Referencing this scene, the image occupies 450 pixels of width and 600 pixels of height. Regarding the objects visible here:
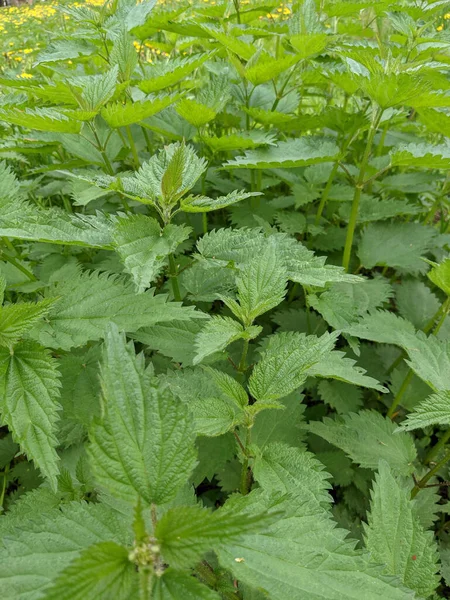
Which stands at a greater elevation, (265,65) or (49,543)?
(265,65)

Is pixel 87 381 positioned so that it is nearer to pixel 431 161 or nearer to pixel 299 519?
pixel 299 519

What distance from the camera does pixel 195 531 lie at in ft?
2.00

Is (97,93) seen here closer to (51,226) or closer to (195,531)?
(51,226)

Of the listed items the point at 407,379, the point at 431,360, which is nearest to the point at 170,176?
the point at 431,360

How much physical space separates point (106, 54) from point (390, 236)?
4.78ft

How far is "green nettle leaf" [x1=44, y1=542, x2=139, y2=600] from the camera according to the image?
0.55m

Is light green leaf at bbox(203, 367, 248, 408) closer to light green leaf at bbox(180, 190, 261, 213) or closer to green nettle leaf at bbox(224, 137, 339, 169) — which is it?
light green leaf at bbox(180, 190, 261, 213)

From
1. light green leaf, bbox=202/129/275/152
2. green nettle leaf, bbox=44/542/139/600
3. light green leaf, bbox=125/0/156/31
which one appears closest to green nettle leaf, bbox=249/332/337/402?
green nettle leaf, bbox=44/542/139/600

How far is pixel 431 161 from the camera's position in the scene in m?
1.39

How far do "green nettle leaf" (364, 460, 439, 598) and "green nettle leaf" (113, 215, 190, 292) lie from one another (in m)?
0.75

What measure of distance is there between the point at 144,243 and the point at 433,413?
84 cm

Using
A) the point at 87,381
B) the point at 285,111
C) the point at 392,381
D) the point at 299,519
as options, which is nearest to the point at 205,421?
the point at 299,519

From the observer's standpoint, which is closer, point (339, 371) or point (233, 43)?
point (339, 371)

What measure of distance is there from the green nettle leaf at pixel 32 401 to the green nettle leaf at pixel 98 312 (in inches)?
2.9
